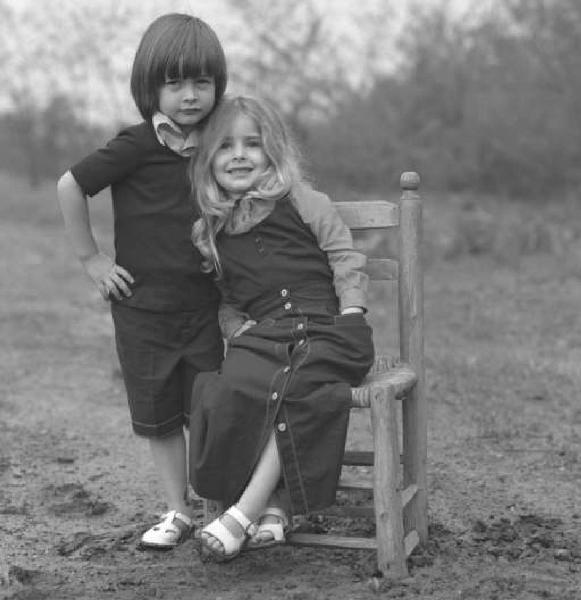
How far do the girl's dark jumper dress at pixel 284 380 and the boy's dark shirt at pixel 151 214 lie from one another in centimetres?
20

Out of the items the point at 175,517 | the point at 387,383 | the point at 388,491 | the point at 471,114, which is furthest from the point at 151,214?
the point at 471,114

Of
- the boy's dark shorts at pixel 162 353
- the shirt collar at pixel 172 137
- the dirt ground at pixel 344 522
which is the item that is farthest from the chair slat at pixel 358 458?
the shirt collar at pixel 172 137

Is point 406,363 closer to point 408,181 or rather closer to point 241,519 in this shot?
point 408,181

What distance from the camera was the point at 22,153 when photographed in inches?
1140

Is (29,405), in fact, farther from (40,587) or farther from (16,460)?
(40,587)

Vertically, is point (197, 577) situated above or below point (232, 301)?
below

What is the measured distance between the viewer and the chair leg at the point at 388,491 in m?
3.37

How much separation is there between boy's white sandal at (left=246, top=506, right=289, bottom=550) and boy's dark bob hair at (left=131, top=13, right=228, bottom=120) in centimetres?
130

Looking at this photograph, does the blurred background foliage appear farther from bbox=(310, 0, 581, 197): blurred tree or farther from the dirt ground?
the dirt ground

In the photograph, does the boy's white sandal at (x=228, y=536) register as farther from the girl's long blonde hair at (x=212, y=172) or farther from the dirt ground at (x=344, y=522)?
the girl's long blonde hair at (x=212, y=172)

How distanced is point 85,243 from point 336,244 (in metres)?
0.83

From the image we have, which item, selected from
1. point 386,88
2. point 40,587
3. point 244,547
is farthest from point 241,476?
point 386,88

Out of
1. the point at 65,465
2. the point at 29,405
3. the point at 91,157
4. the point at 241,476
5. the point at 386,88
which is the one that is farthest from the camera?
the point at 386,88

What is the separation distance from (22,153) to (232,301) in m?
26.3
